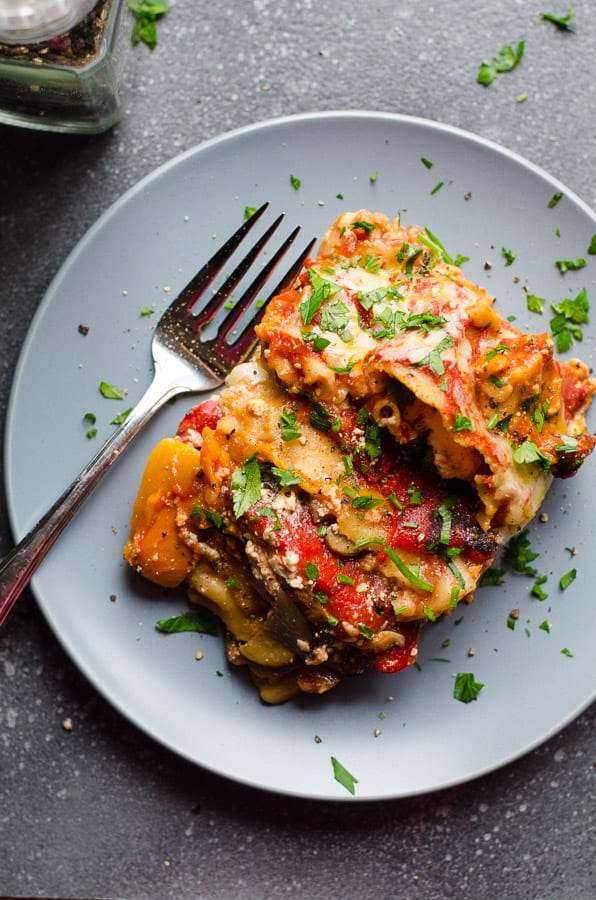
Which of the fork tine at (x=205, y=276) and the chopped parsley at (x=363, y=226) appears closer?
the chopped parsley at (x=363, y=226)

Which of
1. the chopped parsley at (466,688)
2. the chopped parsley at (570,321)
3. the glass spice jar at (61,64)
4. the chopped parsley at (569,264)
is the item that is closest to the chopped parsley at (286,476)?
the chopped parsley at (466,688)

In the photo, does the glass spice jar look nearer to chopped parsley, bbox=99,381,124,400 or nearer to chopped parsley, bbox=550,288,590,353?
chopped parsley, bbox=99,381,124,400

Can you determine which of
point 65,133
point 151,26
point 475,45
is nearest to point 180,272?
point 65,133

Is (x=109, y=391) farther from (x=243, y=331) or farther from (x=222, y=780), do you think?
(x=222, y=780)

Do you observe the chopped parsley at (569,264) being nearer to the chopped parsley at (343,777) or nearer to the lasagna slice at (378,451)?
the lasagna slice at (378,451)

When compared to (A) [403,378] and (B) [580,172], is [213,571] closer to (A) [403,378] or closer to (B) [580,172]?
(A) [403,378]
